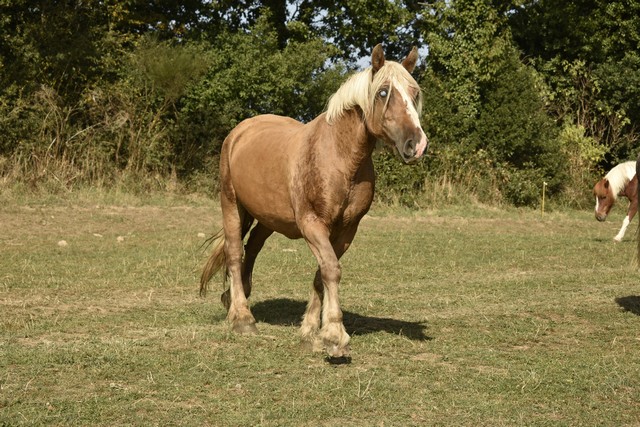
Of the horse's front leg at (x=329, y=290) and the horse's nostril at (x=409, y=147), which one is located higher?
the horse's nostril at (x=409, y=147)

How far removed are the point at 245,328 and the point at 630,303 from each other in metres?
4.59

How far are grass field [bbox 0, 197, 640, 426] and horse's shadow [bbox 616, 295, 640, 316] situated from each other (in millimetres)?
27

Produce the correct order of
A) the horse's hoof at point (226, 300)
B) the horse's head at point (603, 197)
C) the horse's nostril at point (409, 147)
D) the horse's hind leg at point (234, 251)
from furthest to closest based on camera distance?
the horse's head at point (603, 197), the horse's hoof at point (226, 300), the horse's hind leg at point (234, 251), the horse's nostril at point (409, 147)

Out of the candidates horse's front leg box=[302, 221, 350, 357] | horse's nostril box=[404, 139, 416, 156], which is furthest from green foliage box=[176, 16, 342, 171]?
horse's nostril box=[404, 139, 416, 156]

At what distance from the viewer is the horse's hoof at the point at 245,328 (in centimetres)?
764

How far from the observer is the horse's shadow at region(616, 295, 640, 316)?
9.27 metres

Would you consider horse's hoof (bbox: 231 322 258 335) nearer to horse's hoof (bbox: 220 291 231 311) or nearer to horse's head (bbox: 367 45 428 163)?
horse's hoof (bbox: 220 291 231 311)

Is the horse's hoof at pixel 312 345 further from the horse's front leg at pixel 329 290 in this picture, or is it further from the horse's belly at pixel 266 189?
the horse's belly at pixel 266 189

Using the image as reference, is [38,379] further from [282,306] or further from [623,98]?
[623,98]

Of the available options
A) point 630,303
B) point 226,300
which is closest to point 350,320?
point 226,300

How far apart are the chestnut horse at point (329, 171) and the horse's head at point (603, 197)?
36.8ft

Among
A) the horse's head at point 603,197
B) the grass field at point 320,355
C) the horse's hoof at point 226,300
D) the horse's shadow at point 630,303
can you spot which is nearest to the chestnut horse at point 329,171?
the horse's hoof at point 226,300

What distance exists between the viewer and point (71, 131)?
20750mm

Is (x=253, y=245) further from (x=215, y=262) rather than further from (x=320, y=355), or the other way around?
(x=320, y=355)
